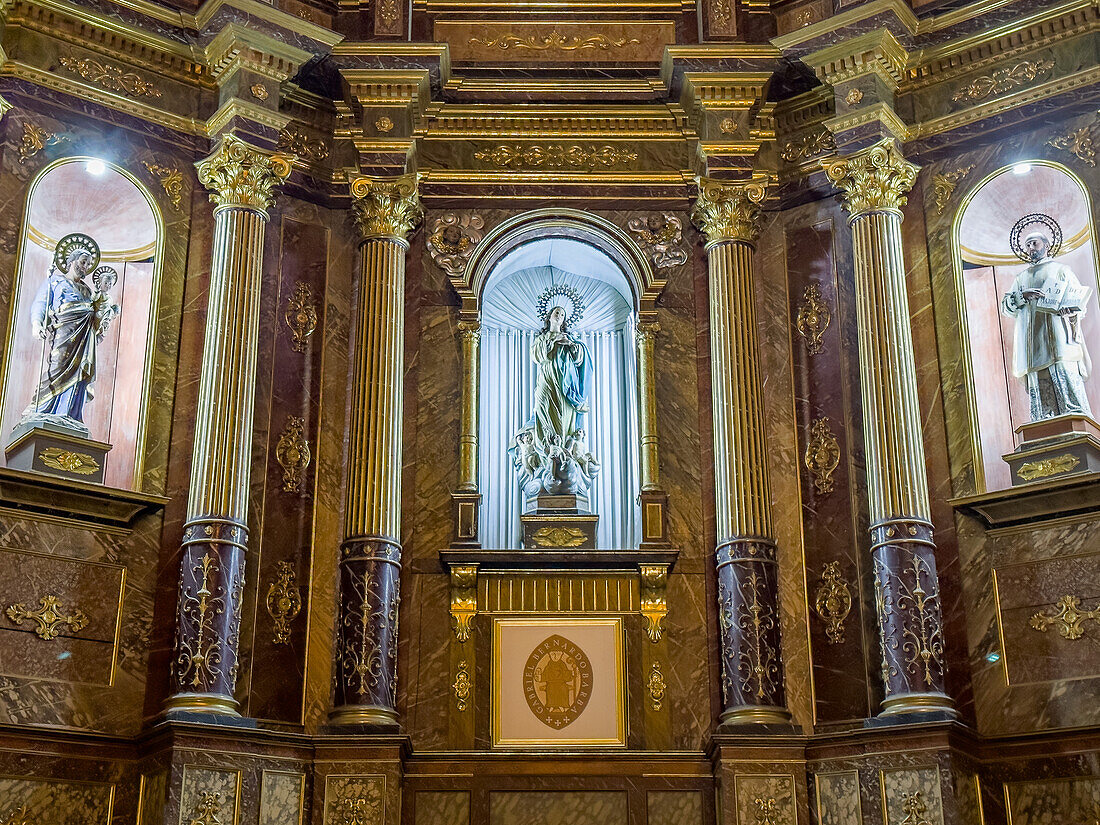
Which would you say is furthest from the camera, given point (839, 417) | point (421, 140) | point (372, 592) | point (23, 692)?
point (421, 140)

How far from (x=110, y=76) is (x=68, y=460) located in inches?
160

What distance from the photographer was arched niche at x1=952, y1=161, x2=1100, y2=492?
48.9 feet

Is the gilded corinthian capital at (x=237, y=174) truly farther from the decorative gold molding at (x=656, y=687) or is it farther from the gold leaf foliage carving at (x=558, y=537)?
the decorative gold molding at (x=656, y=687)

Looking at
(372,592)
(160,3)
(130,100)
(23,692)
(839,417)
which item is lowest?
(23,692)

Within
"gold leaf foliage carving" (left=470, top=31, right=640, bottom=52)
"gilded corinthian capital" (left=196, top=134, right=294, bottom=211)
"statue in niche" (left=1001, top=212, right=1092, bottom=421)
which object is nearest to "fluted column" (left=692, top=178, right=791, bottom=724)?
"gold leaf foliage carving" (left=470, top=31, right=640, bottom=52)

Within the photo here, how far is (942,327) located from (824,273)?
4.43 ft

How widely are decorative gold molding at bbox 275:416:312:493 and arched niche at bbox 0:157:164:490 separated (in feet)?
4.40

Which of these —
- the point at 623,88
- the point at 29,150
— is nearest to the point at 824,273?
the point at 623,88

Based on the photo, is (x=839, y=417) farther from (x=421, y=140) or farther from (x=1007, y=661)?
(x=421, y=140)

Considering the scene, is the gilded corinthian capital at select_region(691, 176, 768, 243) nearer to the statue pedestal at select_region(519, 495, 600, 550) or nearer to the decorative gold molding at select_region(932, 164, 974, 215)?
the decorative gold molding at select_region(932, 164, 974, 215)

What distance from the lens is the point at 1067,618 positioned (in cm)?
1372

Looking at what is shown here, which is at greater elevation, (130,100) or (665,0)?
(665,0)

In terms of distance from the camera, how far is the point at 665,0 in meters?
16.9

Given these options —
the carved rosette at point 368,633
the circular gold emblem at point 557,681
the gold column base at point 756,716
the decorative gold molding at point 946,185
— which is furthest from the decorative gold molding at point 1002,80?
the carved rosette at point 368,633
